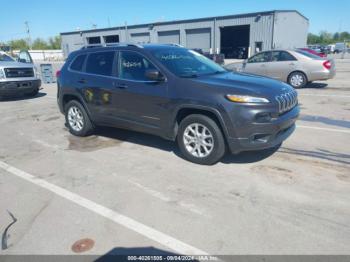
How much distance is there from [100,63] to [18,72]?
7.30 metres

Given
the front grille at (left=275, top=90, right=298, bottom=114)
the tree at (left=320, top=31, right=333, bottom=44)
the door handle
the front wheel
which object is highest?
the tree at (left=320, top=31, right=333, bottom=44)

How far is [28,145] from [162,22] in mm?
39586

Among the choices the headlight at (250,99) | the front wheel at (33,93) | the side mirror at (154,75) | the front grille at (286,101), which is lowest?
the front wheel at (33,93)

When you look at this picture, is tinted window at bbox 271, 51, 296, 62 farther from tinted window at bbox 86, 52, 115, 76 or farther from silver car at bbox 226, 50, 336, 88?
tinted window at bbox 86, 52, 115, 76

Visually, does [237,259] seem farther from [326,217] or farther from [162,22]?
[162,22]

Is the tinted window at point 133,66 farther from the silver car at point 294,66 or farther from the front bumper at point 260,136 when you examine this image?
the silver car at point 294,66

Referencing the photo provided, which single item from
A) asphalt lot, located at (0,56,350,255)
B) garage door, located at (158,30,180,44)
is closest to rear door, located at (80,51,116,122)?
asphalt lot, located at (0,56,350,255)

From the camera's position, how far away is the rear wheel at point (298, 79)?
11.9 m

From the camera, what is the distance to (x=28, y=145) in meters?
6.19

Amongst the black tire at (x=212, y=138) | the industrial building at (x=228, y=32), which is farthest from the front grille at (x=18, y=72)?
the industrial building at (x=228, y=32)

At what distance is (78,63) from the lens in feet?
20.8

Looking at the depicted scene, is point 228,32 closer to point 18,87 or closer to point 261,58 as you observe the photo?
point 261,58

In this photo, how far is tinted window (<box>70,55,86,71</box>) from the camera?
6.25 m

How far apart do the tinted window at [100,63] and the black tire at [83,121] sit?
2.69ft
